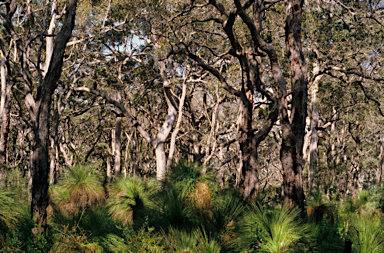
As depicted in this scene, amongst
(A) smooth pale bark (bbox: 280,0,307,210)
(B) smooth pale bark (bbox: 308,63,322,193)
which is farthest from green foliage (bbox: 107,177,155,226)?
(B) smooth pale bark (bbox: 308,63,322,193)

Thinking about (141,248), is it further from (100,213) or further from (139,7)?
(139,7)

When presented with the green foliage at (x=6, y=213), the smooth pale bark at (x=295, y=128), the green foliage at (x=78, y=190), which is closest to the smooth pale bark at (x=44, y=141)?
the green foliage at (x=6, y=213)

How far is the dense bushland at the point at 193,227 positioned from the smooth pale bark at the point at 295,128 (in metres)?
0.78

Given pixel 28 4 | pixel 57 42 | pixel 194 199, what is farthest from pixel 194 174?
pixel 28 4

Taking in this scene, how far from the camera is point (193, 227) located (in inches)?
252

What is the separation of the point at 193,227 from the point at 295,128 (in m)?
3.25

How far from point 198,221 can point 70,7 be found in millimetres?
5048

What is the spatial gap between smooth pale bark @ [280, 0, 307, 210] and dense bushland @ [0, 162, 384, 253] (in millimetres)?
777

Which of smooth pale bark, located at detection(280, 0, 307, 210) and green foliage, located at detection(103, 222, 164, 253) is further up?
smooth pale bark, located at detection(280, 0, 307, 210)

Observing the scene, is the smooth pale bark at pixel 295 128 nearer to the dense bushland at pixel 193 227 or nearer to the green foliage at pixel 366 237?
the dense bushland at pixel 193 227

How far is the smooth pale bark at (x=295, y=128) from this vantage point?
7.73 m

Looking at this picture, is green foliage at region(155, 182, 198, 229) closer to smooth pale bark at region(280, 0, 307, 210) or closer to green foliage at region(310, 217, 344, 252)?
green foliage at region(310, 217, 344, 252)

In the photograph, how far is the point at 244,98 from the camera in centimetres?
1003

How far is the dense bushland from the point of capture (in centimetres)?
539
